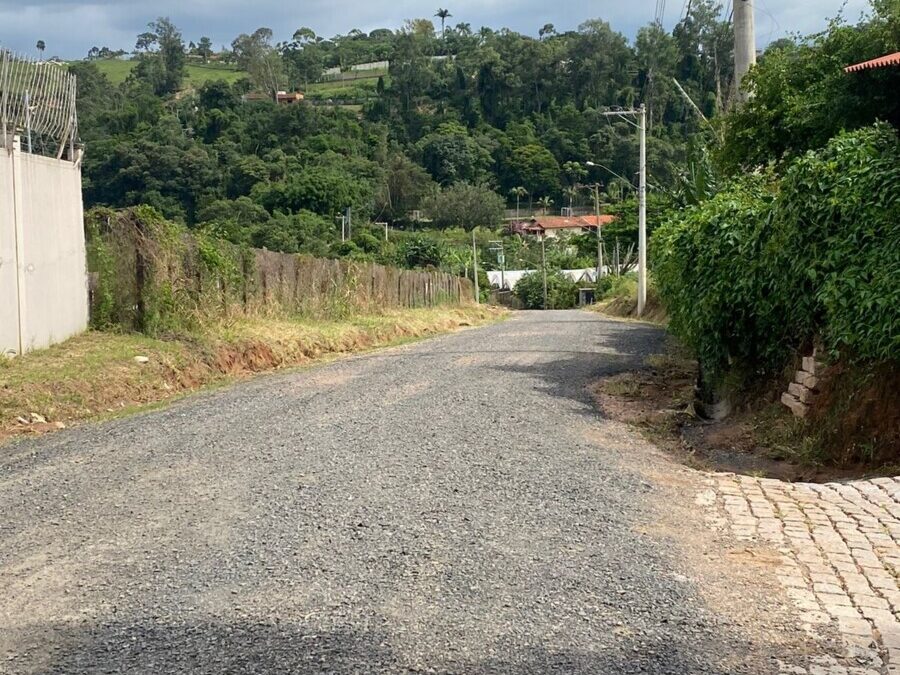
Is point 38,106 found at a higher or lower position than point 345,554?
higher

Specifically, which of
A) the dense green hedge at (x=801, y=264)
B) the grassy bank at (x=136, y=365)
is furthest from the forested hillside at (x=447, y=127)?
the grassy bank at (x=136, y=365)

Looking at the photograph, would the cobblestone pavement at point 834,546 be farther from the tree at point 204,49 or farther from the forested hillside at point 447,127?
the tree at point 204,49

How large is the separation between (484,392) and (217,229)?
354 inches

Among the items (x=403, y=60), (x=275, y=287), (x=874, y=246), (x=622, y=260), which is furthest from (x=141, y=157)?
(x=403, y=60)

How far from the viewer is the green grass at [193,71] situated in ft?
432

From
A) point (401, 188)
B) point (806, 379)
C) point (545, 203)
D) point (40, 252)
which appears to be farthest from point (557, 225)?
point (806, 379)

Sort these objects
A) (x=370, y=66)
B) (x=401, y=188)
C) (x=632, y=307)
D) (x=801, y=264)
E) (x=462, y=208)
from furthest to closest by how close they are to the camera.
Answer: (x=370, y=66) → (x=462, y=208) → (x=401, y=188) → (x=632, y=307) → (x=801, y=264)

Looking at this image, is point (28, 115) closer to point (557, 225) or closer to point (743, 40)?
point (743, 40)

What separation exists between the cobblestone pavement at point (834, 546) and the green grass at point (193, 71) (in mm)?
126941

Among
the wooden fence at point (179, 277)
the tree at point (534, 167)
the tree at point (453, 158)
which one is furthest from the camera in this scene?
the tree at point (534, 167)

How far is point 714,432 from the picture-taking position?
10164mm

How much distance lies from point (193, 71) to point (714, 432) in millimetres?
148731

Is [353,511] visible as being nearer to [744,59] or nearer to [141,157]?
[744,59]

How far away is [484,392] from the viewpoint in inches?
452
